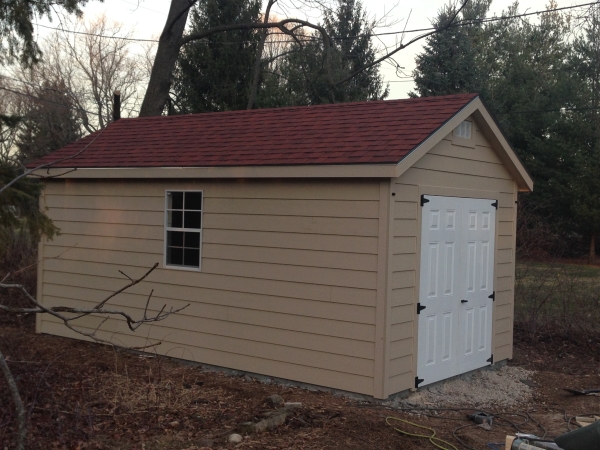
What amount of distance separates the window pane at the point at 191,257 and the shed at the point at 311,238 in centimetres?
2

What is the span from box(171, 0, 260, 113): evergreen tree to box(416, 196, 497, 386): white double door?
52.3 feet

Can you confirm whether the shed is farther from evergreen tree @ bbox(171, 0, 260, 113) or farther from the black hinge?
evergreen tree @ bbox(171, 0, 260, 113)

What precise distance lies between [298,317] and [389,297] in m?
1.25

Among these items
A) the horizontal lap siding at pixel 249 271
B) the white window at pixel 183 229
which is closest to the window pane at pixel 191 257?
the white window at pixel 183 229

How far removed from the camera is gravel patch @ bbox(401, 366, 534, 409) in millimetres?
8156

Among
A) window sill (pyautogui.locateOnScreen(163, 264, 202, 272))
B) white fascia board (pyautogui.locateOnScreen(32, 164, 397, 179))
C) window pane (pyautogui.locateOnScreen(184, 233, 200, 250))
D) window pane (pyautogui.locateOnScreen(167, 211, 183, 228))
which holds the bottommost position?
window sill (pyautogui.locateOnScreen(163, 264, 202, 272))

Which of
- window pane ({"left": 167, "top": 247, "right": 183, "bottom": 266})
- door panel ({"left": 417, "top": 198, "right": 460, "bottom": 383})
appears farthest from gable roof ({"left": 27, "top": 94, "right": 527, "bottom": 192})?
window pane ({"left": 167, "top": 247, "right": 183, "bottom": 266})

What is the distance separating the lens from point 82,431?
5.79m

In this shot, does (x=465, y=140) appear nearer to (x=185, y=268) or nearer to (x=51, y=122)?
(x=185, y=268)

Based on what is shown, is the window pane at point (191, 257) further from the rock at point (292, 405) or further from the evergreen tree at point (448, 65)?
the evergreen tree at point (448, 65)

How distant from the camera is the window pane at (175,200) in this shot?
9.68 metres

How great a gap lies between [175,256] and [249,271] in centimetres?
139

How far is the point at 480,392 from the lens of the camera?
8734 mm

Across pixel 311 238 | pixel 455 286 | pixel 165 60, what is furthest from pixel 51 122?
pixel 455 286
